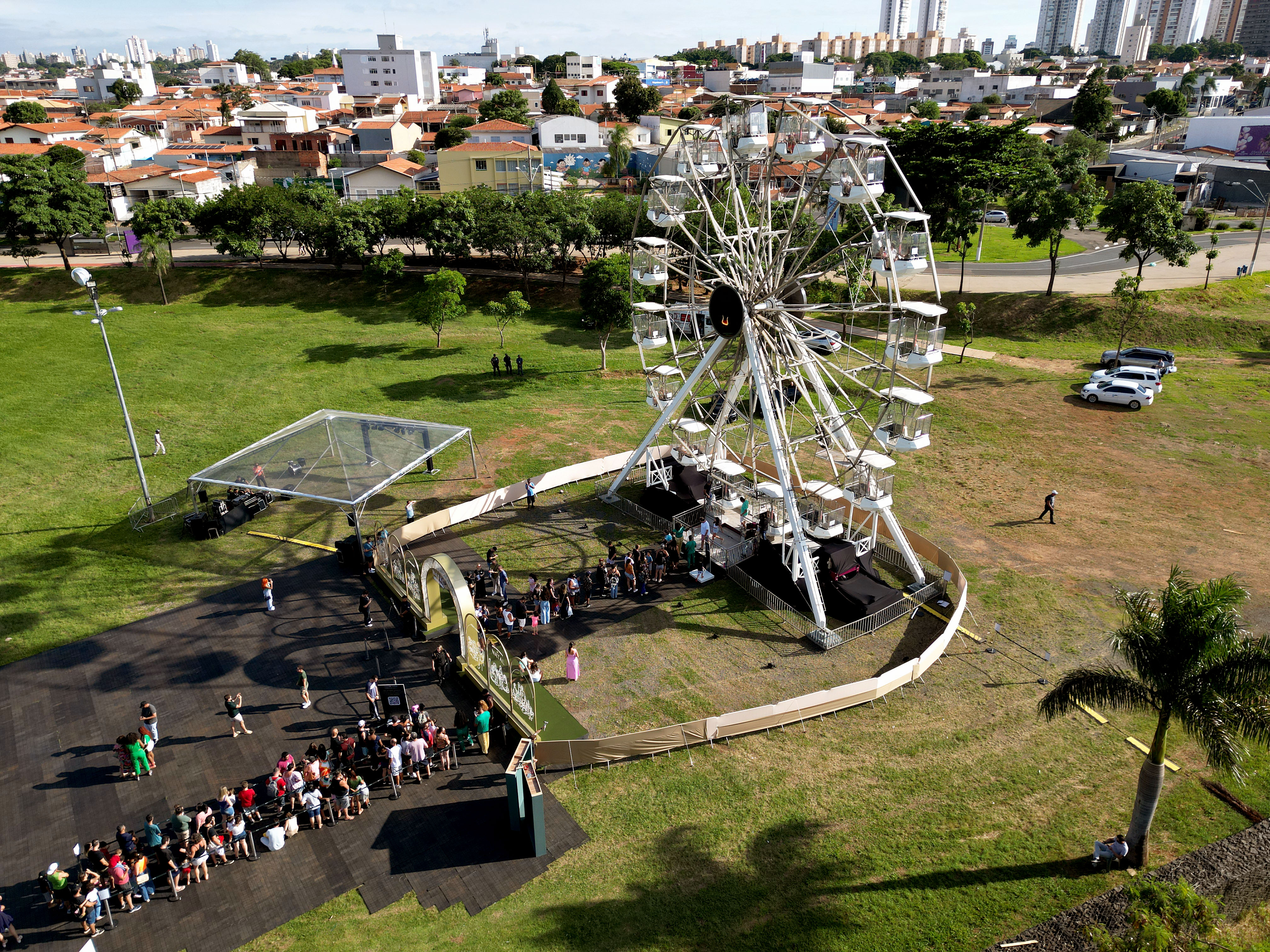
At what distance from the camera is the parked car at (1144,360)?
1858 inches

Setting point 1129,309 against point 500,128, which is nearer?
point 1129,309

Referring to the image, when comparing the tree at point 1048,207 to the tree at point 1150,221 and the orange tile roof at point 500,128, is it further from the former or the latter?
the orange tile roof at point 500,128

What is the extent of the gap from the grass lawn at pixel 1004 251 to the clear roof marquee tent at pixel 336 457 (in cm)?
5189

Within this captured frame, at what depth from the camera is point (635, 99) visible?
13762cm

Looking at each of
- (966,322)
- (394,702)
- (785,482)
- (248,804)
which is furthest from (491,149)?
(248,804)

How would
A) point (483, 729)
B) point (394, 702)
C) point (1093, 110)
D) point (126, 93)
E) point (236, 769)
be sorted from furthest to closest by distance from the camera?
point (126, 93), point (1093, 110), point (394, 702), point (483, 729), point (236, 769)

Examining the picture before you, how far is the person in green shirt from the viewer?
67.7ft

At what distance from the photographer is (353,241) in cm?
5962

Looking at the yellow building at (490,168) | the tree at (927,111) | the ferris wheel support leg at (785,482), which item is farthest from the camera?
the tree at (927,111)

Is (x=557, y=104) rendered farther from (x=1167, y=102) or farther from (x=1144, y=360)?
(x=1144, y=360)

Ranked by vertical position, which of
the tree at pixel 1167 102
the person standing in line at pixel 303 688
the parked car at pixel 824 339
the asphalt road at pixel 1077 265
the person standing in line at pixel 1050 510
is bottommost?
the person standing in line at pixel 303 688

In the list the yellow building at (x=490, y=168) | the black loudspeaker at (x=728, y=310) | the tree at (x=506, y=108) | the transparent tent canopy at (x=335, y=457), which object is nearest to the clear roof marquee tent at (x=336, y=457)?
the transparent tent canopy at (x=335, y=457)

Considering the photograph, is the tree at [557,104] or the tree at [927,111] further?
the tree at [557,104]

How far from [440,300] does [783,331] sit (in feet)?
88.5
